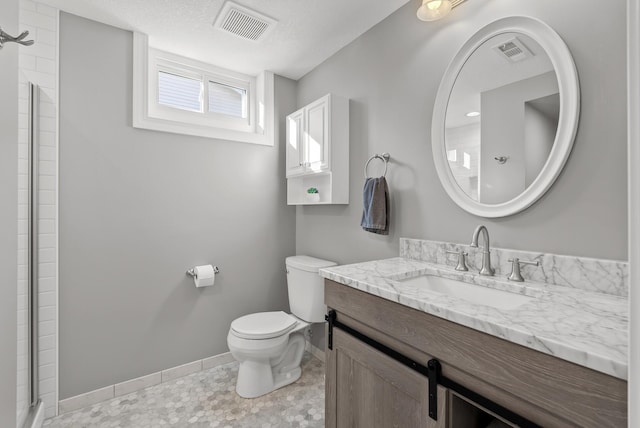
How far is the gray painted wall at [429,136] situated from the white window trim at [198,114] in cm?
42

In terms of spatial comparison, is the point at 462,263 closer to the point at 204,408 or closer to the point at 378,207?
the point at 378,207

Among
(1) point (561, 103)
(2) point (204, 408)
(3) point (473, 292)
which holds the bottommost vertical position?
(2) point (204, 408)

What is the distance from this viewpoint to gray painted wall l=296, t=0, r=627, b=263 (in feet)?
3.23

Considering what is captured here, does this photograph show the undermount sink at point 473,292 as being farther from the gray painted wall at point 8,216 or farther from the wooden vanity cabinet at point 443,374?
the gray painted wall at point 8,216

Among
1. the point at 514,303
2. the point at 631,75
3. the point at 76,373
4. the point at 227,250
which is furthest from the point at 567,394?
the point at 76,373

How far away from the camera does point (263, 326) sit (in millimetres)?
1979

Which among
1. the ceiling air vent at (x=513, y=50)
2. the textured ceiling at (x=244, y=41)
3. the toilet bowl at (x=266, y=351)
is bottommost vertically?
the toilet bowl at (x=266, y=351)

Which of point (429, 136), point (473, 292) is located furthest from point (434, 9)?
point (473, 292)

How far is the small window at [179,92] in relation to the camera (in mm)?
2184

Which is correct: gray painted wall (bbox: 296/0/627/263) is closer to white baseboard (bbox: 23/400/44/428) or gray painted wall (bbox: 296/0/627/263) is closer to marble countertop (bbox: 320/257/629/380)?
marble countertop (bbox: 320/257/629/380)

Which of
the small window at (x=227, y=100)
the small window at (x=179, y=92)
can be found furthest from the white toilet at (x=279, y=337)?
the small window at (x=179, y=92)

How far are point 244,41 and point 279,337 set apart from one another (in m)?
1.99

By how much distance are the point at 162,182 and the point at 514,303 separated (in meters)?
2.13

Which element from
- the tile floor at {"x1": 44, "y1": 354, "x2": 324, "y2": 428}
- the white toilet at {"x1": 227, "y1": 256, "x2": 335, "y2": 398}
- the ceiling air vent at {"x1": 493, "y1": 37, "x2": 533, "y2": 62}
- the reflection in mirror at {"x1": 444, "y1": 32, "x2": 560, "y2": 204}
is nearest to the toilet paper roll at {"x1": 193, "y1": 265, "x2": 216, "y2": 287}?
the white toilet at {"x1": 227, "y1": 256, "x2": 335, "y2": 398}
